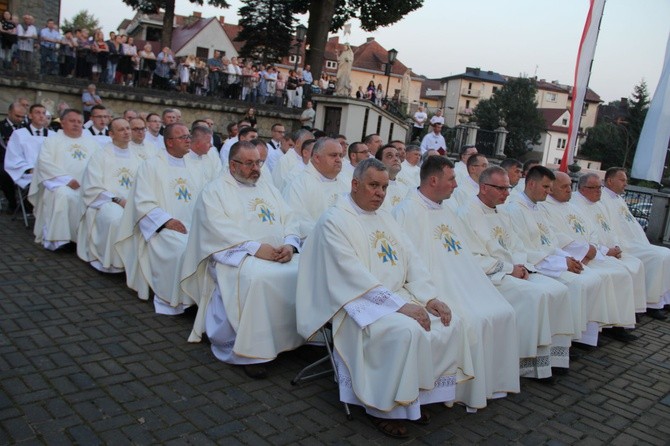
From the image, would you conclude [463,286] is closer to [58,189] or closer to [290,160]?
[290,160]

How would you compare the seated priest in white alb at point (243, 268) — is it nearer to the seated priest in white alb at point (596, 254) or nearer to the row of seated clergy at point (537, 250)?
the row of seated clergy at point (537, 250)

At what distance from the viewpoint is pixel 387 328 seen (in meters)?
4.05

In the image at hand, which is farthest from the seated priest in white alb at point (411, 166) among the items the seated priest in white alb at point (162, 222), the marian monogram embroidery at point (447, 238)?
the marian monogram embroidery at point (447, 238)

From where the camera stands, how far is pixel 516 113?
6378 cm

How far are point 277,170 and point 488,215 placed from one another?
14.5ft

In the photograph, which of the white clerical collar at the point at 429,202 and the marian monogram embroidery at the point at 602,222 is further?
the marian monogram embroidery at the point at 602,222

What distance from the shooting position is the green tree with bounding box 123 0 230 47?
2891 centimetres

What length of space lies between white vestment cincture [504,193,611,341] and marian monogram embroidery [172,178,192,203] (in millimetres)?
3625

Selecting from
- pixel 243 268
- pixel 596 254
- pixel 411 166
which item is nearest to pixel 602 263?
pixel 596 254

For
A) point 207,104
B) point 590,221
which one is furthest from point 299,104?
point 590,221

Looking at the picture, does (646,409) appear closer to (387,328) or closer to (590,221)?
(387,328)

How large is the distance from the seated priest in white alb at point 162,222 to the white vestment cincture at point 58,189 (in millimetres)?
1506

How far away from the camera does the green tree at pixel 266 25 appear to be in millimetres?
39094

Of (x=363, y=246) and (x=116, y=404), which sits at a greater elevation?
(x=363, y=246)
